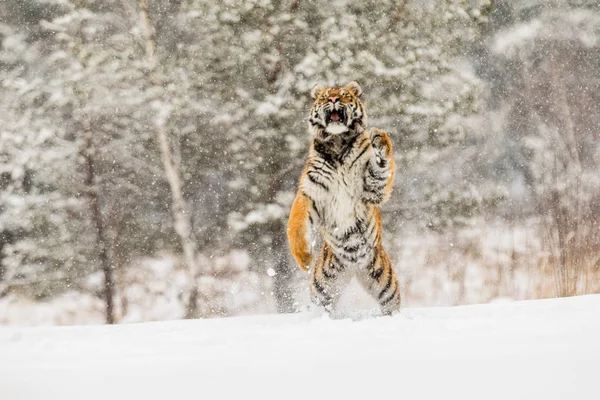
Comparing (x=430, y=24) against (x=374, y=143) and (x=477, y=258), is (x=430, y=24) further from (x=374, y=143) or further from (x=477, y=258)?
(x=374, y=143)

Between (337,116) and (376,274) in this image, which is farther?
(376,274)

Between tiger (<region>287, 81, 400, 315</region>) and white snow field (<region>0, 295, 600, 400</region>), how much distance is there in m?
1.13

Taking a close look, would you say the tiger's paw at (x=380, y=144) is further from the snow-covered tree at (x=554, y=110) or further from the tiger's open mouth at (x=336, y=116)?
the snow-covered tree at (x=554, y=110)

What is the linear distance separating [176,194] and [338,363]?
6595 millimetres

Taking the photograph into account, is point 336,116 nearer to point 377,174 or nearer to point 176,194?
point 377,174

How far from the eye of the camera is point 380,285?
3.86 metres

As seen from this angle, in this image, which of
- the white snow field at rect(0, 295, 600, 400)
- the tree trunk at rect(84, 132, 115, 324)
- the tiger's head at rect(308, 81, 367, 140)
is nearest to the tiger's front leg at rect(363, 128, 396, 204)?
the tiger's head at rect(308, 81, 367, 140)

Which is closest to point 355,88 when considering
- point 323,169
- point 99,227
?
point 323,169

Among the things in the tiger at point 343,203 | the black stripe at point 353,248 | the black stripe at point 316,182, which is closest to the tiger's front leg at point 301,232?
the tiger at point 343,203

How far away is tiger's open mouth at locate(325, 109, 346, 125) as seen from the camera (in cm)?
375

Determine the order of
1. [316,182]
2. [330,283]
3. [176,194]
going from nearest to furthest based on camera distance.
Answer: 1. [316,182]
2. [330,283]
3. [176,194]

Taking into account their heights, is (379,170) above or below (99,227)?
above

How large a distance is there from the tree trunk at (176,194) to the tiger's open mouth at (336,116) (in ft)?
16.2

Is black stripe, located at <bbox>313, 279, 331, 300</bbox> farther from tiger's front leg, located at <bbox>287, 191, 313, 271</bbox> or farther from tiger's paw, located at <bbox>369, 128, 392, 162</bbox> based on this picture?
tiger's paw, located at <bbox>369, 128, 392, 162</bbox>
